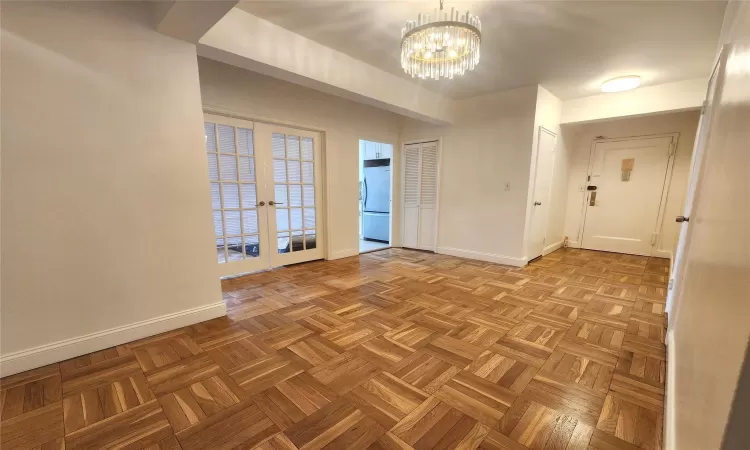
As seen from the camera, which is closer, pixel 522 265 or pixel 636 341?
pixel 636 341

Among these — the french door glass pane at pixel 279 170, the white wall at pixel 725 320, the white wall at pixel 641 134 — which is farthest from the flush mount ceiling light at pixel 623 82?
the french door glass pane at pixel 279 170

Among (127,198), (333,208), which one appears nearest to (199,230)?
(127,198)

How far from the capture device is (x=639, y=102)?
3.40 meters

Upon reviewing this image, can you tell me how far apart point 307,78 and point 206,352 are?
222 cm

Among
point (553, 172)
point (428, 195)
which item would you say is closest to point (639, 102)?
point (553, 172)

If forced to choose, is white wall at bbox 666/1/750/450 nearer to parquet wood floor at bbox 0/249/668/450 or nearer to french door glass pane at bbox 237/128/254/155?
parquet wood floor at bbox 0/249/668/450

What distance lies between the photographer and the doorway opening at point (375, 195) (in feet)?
17.1

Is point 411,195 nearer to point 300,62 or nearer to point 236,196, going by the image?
point 236,196

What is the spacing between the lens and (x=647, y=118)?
4043mm

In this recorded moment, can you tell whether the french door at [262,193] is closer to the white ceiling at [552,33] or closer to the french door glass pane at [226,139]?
the french door glass pane at [226,139]

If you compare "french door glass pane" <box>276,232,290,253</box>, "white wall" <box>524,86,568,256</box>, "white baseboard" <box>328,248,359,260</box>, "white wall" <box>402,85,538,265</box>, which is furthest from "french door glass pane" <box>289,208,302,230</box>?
"white wall" <box>524,86,568,256</box>

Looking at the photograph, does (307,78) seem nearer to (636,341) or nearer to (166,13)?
(166,13)

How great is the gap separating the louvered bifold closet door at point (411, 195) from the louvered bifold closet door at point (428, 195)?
75 millimetres

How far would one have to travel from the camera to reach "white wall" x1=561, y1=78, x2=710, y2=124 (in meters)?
3.08
